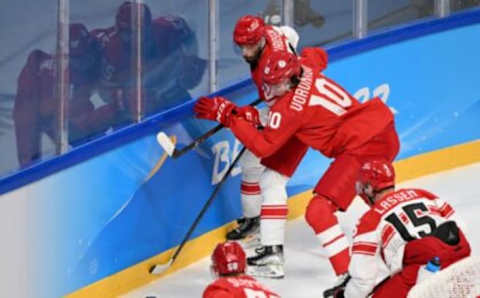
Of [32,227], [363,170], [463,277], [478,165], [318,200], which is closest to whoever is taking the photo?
[463,277]

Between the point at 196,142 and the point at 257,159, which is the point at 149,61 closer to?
the point at 196,142

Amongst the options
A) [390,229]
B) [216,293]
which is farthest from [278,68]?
[216,293]

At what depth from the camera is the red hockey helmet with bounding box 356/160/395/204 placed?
427 cm

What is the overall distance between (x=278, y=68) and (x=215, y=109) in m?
0.43

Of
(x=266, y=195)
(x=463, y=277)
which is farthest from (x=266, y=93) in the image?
(x=463, y=277)

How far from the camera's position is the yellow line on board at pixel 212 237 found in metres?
5.01

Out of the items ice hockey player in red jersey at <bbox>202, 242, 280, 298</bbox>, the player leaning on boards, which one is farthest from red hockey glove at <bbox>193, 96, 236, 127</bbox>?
ice hockey player in red jersey at <bbox>202, 242, 280, 298</bbox>

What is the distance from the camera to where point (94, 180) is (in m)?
4.96

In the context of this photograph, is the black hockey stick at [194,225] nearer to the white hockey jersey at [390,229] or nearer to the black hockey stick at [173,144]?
the black hockey stick at [173,144]

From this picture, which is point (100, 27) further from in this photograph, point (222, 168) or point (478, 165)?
point (478, 165)

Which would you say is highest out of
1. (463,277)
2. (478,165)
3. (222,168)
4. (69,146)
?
(463,277)

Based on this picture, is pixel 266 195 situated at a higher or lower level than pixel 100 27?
lower

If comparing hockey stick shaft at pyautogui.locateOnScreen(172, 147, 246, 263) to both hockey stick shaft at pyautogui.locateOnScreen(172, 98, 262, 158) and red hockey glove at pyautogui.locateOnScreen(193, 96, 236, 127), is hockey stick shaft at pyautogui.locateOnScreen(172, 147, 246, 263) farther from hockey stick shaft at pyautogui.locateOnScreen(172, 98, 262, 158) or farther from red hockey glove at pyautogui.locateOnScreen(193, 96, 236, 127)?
red hockey glove at pyautogui.locateOnScreen(193, 96, 236, 127)

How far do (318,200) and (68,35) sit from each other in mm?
1270
